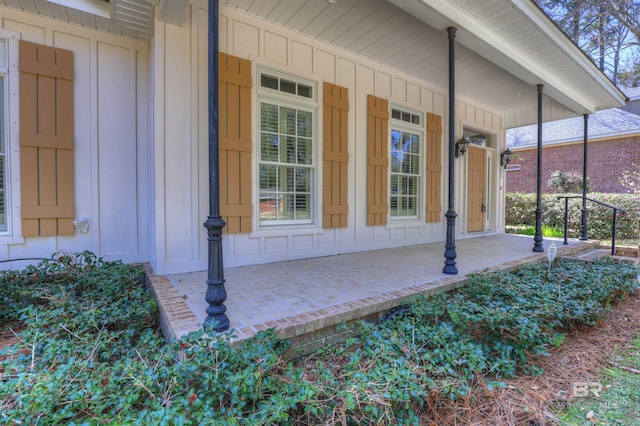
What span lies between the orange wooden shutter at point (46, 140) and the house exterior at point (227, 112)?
0.04 feet

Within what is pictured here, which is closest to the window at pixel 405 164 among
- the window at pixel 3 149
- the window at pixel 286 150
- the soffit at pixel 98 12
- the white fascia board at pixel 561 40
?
the window at pixel 286 150

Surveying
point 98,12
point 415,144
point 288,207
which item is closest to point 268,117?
point 288,207

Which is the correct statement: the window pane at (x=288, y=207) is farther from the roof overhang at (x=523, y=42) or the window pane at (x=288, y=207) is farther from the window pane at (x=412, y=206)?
the roof overhang at (x=523, y=42)

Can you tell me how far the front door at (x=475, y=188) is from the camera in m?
6.71

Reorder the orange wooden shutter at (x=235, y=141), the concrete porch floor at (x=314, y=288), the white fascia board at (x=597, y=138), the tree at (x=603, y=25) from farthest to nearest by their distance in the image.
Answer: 1. the white fascia board at (x=597, y=138)
2. the tree at (x=603, y=25)
3. the orange wooden shutter at (x=235, y=141)
4. the concrete porch floor at (x=314, y=288)

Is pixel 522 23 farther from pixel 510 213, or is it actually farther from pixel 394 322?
pixel 510 213

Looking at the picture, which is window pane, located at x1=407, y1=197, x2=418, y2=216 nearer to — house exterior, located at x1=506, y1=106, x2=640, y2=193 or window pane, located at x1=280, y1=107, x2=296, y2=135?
window pane, located at x1=280, y1=107, x2=296, y2=135

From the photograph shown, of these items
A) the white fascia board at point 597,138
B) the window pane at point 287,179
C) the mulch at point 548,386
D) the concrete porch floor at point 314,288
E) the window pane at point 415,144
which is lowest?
the mulch at point 548,386

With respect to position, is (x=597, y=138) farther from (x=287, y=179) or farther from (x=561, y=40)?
(x=287, y=179)

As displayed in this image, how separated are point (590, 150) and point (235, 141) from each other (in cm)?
1401

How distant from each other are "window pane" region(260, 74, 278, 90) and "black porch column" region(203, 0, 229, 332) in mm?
1831

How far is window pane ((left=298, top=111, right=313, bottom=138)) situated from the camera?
14.0ft

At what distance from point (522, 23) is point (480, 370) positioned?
3.88 meters

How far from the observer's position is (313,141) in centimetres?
434
